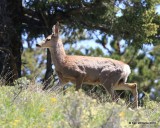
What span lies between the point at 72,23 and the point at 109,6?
2.05m

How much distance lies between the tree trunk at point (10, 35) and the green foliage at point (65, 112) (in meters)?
8.35

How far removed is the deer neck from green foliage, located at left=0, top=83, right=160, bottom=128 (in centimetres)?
379

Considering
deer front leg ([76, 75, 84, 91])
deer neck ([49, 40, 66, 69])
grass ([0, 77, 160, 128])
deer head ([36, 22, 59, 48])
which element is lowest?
deer front leg ([76, 75, 84, 91])

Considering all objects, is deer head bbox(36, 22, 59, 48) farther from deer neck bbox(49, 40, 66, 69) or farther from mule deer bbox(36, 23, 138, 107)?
mule deer bbox(36, 23, 138, 107)

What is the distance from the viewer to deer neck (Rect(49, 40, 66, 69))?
13685 millimetres

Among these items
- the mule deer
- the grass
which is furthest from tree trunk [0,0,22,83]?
the grass

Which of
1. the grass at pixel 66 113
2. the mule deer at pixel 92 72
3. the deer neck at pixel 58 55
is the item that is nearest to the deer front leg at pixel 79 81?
the mule deer at pixel 92 72

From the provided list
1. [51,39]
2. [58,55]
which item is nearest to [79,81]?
[58,55]

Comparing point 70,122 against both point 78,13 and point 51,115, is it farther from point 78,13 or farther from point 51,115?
point 78,13

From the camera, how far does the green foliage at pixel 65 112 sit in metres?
6.10

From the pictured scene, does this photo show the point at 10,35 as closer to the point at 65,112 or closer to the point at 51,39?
the point at 51,39

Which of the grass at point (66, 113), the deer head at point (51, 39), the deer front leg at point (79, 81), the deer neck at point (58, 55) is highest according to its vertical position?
the deer head at point (51, 39)

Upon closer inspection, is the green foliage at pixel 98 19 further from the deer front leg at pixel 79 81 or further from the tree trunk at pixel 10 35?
A: the deer front leg at pixel 79 81

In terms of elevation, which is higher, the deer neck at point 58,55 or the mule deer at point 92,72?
the deer neck at point 58,55
